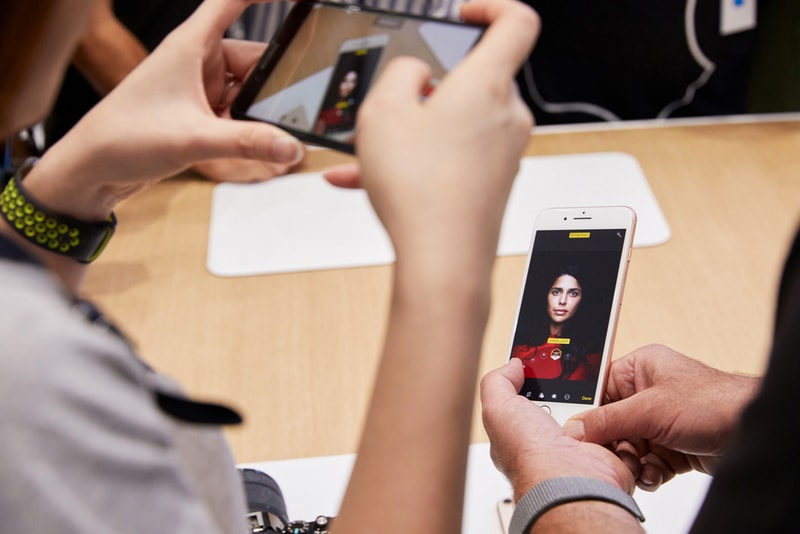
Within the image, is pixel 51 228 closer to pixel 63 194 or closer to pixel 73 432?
pixel 63 194

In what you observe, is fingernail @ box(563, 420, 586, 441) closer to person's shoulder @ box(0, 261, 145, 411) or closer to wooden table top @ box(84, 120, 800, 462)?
wooden table top @ box(84, 120, 800, 462)

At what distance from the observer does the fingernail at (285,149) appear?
571 mm

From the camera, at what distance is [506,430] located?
667 mm

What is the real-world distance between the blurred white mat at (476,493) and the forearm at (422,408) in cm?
34

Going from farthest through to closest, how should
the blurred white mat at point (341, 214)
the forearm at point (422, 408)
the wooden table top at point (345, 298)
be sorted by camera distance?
the blurred white mat at point (341, 214) < the wooden table top at point (345, 298) < the forearm at point (422, 408)

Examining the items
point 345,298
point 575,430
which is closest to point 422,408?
point 575,430

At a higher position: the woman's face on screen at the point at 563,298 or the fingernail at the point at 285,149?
the fingernail at the point at 285,149

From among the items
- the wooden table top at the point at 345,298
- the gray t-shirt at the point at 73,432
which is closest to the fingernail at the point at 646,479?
the wooden table top at the point at 345,298

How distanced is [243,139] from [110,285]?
62 centimetres

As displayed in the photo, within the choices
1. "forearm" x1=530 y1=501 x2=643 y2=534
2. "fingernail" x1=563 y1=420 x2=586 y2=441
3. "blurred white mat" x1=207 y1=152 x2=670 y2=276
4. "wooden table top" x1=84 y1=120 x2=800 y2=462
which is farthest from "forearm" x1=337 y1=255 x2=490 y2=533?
"blurred white mat" x1=207 y1=152 x2=670 y2=276

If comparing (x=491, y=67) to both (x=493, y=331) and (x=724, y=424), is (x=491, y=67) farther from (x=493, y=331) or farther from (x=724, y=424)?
(x=493, y=331)

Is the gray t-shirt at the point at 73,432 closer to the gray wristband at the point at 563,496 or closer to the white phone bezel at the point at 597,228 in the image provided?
the gray wristband at the point at 563,496

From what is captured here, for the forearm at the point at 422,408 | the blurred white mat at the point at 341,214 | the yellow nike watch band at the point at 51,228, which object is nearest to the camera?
the forearm at the point at 422,408

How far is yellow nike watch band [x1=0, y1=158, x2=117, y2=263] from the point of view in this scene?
2.21 ft
